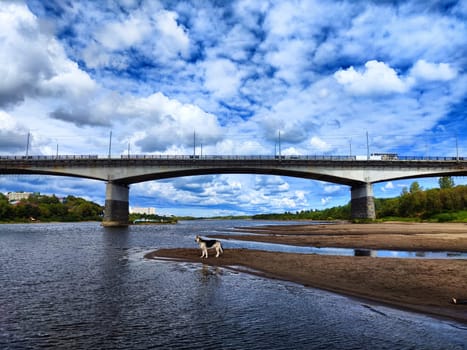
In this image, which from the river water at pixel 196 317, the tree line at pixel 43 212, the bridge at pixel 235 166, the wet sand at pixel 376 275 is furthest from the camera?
the tree line at pixel 43 212

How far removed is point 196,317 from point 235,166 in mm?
79542

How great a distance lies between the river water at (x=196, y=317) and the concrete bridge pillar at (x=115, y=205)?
74.6 meters

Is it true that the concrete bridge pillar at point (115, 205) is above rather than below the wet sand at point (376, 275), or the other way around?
above

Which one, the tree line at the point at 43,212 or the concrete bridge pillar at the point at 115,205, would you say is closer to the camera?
the concrete bridge pillar at the point at 115,205

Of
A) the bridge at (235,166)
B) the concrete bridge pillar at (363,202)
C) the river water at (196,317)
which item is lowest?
the river water at (196,317)

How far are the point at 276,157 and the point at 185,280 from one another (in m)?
73.4

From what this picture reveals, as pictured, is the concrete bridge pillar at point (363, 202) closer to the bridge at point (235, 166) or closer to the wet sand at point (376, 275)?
the bridge at point (235, 166)

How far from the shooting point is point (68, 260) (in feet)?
72.6

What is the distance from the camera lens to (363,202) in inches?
3558

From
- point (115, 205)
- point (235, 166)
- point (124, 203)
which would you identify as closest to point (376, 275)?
point (235, 166)

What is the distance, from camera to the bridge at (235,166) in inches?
3374

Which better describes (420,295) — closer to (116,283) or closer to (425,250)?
(116,283)

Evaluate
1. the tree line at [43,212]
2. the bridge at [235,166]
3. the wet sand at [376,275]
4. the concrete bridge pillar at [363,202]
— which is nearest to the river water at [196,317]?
the wet sand at [376,275]

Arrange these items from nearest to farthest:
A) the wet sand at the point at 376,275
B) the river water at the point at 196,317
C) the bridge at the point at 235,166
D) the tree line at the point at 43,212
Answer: the river water at the point at 196,317 → the wet sand at the point at 376,275 → the bridge at the point at 235,166 → the tree line at the point at 43,212
